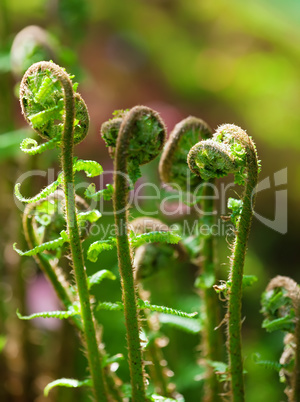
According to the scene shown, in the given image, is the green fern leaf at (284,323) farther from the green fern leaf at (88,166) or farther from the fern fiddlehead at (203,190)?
the green fern leaf at (88,166)

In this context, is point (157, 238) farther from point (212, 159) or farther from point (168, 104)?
point (168, 104)

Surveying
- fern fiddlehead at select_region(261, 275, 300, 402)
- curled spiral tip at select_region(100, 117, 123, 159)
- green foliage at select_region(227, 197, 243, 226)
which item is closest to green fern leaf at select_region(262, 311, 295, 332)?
fern fiddlehead at select_region(261, 275, 300, 402)

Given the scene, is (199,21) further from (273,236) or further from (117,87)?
(273,236)

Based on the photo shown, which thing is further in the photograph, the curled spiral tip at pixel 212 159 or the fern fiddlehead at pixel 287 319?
the fern fiddlehead at pixel 287 319

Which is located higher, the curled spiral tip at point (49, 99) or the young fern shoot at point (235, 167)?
the curled spiral tip at point (49, 99)

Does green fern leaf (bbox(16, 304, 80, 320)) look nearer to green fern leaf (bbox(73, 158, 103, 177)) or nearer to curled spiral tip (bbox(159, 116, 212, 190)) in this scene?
green fern leaf (bbox(73, 158, 103, 177))

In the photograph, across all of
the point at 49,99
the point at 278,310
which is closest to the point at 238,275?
the point at 278,310

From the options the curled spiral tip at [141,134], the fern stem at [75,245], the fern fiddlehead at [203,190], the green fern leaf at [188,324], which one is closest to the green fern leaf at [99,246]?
the fern stem at [75,245]
